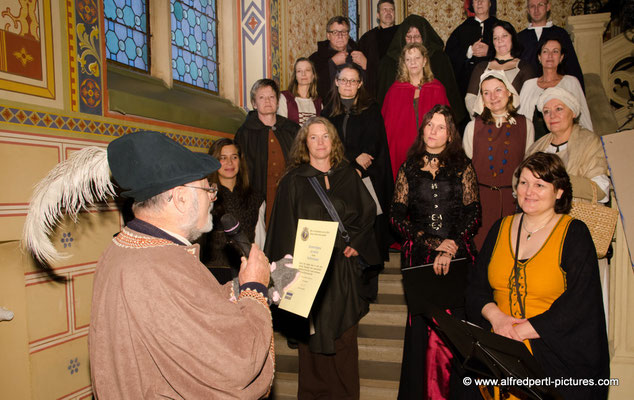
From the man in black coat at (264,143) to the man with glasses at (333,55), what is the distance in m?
1.05

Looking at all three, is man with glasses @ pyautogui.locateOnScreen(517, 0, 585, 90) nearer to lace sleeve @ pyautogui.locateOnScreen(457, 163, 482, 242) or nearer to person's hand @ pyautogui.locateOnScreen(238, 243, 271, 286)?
lace sleeve @ pyautogui.locateOnScreen(457, 163, 482, 242)

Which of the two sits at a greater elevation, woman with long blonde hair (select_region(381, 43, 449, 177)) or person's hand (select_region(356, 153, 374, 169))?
woman with long blonde hair (select_region(381, 43, 449, 177))

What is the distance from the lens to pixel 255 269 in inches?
65.1

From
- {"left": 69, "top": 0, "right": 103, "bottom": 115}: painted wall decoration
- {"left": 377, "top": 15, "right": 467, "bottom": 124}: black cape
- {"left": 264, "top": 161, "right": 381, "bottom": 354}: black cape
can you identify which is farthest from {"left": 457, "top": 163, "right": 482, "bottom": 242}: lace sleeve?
{"left": 69, "top": 0, "right": 103, "bottom": 115}: painted wall decoration

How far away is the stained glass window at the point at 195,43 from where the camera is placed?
191 inches

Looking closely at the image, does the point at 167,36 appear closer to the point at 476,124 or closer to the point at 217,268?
the point at 217,268

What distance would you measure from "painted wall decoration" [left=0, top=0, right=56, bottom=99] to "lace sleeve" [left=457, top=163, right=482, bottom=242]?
2.67m

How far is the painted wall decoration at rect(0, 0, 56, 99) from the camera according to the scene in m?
2.56

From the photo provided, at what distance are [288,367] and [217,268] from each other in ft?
4.23

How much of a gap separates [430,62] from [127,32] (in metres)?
3.21

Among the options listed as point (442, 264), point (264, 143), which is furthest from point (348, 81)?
point (442, 264)

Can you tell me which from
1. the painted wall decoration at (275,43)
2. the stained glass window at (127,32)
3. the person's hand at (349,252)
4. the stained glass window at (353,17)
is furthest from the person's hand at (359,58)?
the stained glass window at (353,17)

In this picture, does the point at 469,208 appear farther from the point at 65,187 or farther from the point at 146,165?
the point at 65,187

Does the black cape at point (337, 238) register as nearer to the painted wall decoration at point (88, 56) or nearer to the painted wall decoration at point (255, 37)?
the painted wall decoration at point (88, 56)
